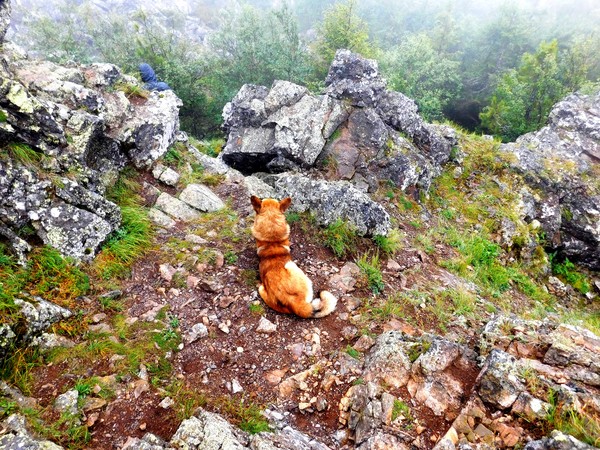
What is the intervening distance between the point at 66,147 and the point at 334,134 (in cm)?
691

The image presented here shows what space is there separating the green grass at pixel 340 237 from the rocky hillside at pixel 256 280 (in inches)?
1.4

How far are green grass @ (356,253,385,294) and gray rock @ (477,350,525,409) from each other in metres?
2.52

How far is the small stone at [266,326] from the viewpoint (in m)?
5.18

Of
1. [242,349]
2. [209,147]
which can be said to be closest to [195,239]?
[242,349]

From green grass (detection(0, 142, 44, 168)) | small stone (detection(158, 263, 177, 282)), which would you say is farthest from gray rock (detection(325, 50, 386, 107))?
green grass (detection(0, 142, 44, 168))

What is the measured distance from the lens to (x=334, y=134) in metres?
10.5

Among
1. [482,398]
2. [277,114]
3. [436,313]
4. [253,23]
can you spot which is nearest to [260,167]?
[277,114]

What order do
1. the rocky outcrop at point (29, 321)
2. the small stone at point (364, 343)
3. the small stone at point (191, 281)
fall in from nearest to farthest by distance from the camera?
the rocky outcrop at point (29, 321) → the small stone at point (364, 343) → the small stone at point (191, 281)

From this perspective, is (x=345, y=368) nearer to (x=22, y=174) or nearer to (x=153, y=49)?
(x=22, y=174)

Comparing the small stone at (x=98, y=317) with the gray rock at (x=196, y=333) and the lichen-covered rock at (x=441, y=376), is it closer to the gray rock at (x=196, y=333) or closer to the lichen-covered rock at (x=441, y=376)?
the gray rock at (x=196, y=333)

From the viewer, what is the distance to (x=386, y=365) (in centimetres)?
448

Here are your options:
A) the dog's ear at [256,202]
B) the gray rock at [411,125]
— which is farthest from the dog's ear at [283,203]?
the gray rock at [411,125]

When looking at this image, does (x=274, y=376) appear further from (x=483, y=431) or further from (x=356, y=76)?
(x=356, y=76)

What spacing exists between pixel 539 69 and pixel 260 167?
17.5 metres
